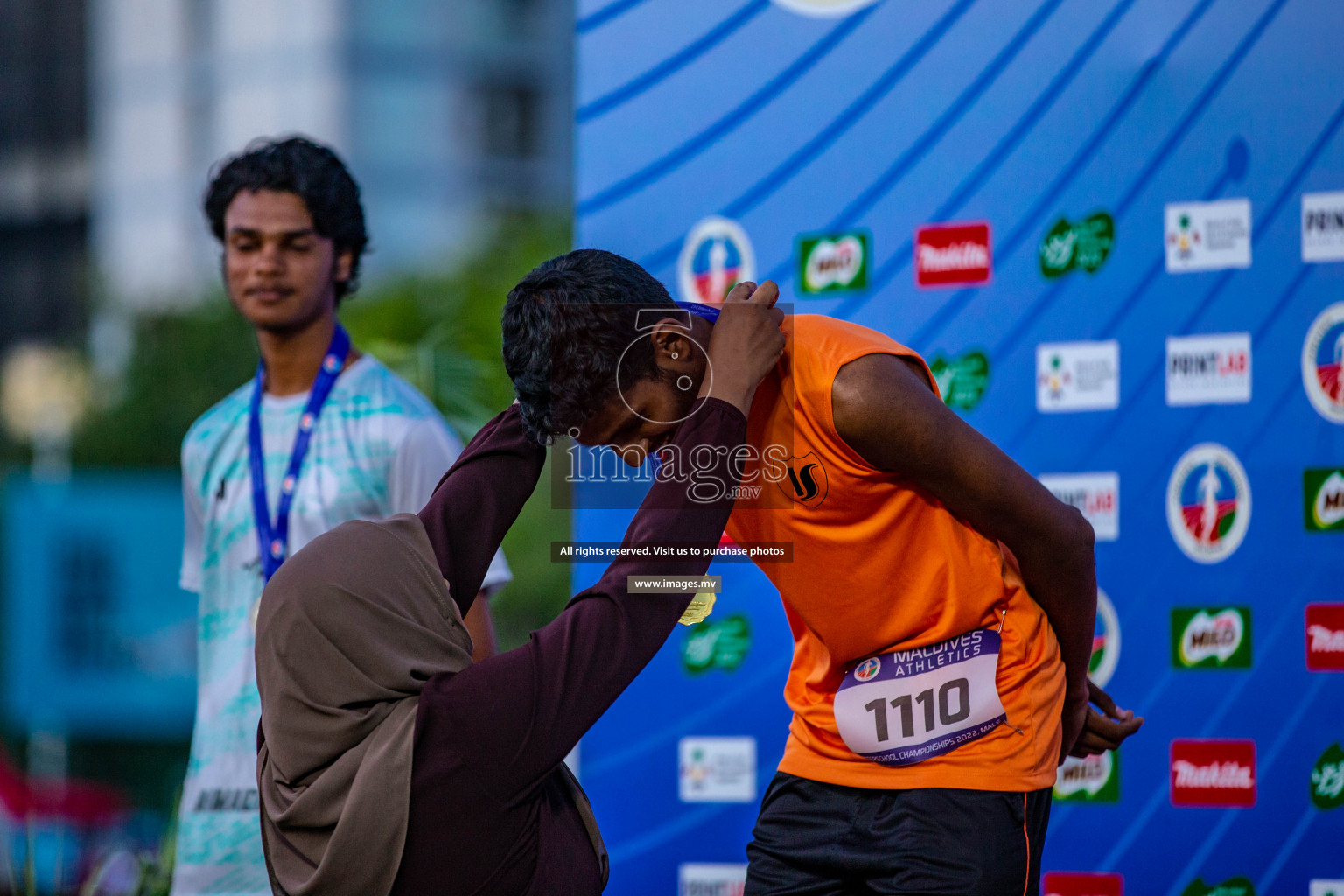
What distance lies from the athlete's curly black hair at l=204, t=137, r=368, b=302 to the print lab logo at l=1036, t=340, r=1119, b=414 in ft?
5.58

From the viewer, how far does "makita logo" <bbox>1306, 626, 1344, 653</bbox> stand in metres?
2.73

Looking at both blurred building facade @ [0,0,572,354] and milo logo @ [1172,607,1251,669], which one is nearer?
milo logo @ [1172,607,1251,669]

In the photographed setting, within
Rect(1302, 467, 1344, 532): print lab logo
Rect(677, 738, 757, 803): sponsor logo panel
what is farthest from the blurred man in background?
Rect(1302, 467, 1344, 532): print lab logo

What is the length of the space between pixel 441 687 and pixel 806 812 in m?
0.79

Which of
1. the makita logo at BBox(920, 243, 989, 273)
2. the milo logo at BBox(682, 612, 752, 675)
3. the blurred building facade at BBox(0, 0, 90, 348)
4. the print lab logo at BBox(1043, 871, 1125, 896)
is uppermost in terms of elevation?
the blurred building facade at BBox(0, 0, 90, 348)

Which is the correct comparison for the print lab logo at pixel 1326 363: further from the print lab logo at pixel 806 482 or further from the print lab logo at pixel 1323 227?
the print lab logo at pixel 806 482

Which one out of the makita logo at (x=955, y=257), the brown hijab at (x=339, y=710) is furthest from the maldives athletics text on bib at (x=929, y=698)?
the makita logo at (x=955, y=257)

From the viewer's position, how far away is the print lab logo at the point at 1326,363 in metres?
2.74

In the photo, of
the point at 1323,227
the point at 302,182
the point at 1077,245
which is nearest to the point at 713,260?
the point at 1077,245

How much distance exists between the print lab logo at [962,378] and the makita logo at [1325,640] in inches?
34.1

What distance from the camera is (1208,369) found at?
111 inches

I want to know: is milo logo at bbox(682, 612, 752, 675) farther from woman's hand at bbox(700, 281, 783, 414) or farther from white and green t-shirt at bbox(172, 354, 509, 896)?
woman's hand at bbox(700, 281, 783, 414)

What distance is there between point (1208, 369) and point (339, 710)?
210cm

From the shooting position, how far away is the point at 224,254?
122 inches
